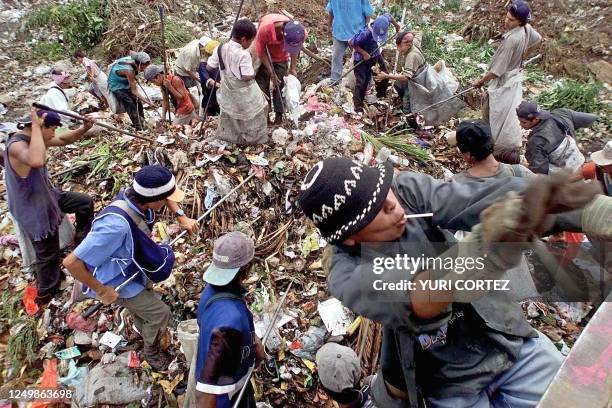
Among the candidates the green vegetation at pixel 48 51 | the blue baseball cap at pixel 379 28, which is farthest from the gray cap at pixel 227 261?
the green vegetation at pixel 48 51

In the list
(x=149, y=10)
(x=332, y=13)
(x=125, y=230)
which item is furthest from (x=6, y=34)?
(x=125, y=230)

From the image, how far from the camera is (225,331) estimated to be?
2201 millimetres

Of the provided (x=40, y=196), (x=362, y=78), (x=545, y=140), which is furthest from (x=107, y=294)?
(x=362, y=78)

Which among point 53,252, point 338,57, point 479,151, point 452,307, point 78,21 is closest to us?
point 452,307

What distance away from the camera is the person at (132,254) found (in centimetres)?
275

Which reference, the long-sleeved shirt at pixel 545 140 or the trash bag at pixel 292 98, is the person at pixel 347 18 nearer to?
the trash bag at pixel 292 98

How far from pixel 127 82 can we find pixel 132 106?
346mm

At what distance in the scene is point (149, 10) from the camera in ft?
29.5

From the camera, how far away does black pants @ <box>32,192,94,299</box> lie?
399 centimetres

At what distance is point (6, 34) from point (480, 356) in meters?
11.2

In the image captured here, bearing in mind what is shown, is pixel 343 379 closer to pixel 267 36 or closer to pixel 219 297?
pixel 219 297

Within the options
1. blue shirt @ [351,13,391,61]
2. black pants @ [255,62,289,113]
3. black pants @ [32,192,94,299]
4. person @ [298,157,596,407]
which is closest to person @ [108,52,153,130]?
black pants @ [255,62,289,113]

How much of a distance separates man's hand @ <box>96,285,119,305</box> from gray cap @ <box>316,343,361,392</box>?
159 centimetres

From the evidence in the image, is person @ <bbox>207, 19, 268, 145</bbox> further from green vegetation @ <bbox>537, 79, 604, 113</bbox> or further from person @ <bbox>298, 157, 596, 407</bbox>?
green vegetation @ <bbox>537, 79, 604, 113</bbox>
